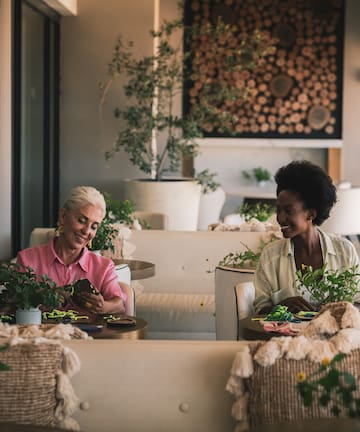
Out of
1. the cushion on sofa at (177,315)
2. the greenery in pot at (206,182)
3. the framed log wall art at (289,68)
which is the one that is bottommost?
the cushion on sofa at (177,315)

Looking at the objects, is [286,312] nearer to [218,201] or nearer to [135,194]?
[135,194]

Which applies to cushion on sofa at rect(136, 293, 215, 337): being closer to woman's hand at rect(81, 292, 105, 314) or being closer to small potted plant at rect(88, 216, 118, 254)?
small potted plant at rect(88, 216, 118, 254)

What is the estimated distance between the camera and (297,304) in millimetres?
Result: 3816

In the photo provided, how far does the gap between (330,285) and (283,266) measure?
394mm

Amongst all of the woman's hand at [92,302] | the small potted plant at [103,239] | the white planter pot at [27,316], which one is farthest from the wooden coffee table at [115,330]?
the small potted plant at [103,239]

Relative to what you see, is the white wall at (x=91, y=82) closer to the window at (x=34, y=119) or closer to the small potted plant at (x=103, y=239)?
the window at (x=34, y=119)

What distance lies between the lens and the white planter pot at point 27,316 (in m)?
3.31

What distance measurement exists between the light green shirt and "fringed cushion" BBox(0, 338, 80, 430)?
5.78 ft

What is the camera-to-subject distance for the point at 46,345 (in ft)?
7.97

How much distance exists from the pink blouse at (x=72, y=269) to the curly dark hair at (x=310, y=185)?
0.90 meters

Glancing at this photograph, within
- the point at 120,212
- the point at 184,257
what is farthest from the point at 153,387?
the point at 120,212

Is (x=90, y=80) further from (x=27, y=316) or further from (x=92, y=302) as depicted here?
(x=27, y=316)

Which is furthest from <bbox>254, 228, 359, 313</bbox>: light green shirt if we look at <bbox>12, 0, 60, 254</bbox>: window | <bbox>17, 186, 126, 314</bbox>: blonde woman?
<bbox>12, 0, 60, 254</bbox>: window

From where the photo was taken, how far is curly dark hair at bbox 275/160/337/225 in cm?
416
